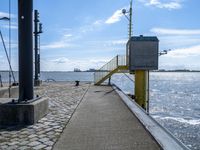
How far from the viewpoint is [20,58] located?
10.5 metres

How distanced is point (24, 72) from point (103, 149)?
15.0 ft

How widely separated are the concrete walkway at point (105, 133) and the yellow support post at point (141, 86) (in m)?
13.2

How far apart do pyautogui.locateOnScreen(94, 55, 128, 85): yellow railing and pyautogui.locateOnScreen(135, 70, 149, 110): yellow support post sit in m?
2.68

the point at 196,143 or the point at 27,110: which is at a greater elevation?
the point at 27,110

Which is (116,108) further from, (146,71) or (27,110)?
(146,71)

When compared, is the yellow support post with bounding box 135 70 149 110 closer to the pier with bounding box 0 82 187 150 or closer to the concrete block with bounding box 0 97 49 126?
the pier with bounding box 0 82 187 150

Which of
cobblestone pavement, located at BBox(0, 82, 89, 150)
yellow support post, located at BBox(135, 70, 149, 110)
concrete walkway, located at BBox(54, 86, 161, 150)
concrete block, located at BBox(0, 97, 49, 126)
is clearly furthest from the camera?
yellow support post, located at BBox(135, 70, 149, 110)

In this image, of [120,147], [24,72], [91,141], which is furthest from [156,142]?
[24,72]

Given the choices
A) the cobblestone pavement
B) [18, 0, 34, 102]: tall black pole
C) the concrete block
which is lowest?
the cobblestone pavement

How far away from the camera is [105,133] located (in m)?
8.38

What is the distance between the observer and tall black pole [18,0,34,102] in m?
10.4

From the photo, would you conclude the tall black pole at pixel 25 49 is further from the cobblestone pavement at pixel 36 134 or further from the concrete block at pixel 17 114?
the cobblestone pavement at pixel 36 134

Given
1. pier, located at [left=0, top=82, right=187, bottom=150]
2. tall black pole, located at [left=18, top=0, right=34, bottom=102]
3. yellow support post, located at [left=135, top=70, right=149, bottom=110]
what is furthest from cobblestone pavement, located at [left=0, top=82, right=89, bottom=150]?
yellow support post, located at [left=135, top=70, right=149, bottom=110]

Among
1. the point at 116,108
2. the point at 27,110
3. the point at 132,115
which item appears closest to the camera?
the point at 27,110
